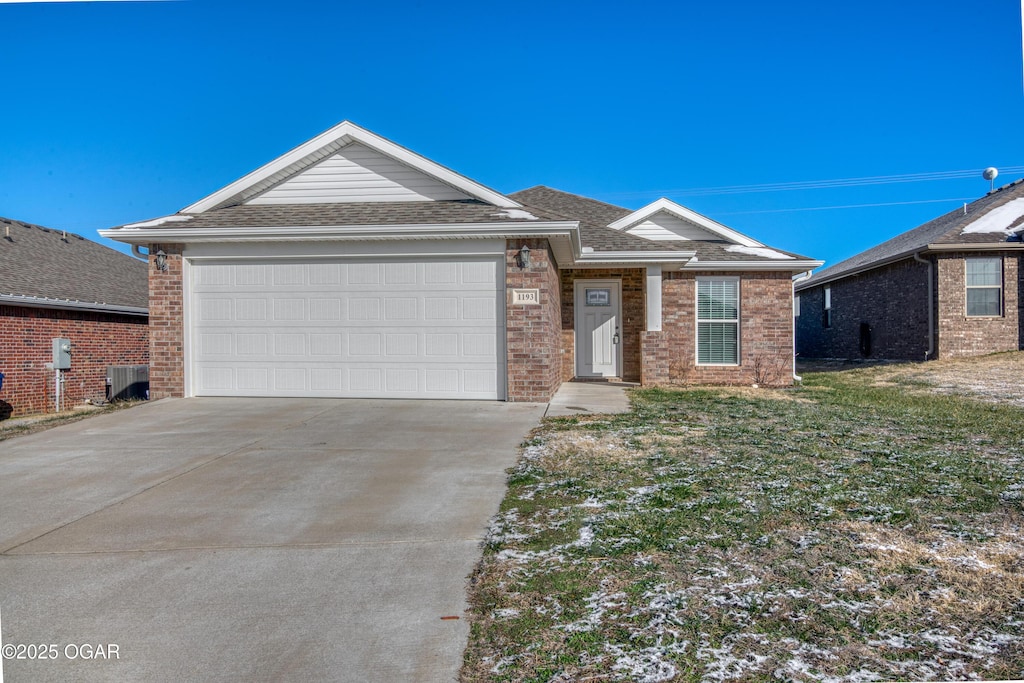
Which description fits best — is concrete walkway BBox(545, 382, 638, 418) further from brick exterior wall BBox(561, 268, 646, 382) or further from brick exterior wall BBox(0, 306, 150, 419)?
brick exterior wall BBox(0, 306, 150, 419)

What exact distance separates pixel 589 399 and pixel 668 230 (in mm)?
Answer: 6348

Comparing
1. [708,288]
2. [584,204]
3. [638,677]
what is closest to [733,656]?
[638,677]

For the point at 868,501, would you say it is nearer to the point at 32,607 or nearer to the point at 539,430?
the point at 539,430

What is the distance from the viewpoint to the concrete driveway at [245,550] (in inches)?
113

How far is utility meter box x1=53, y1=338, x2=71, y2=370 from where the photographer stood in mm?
13133

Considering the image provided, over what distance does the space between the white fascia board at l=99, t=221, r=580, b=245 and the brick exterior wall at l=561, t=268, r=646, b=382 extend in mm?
3657

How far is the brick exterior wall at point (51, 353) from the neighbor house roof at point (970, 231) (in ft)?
68.0

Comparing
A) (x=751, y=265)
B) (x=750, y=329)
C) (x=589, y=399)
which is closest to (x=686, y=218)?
(x=751, y=265)

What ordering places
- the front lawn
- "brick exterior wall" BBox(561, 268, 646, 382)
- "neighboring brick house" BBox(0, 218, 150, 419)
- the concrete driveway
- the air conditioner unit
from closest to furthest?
1. the front lawn
2. the concrete driveway
3. "neighboring brick house" BBox(0, 218, 150, 419)
4. "brick exterior wall" BBox(561, 268, 646, 382)
5. the air conditioner unit

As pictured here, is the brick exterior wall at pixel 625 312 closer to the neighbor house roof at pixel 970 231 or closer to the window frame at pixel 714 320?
the window frame at pixel 714 320

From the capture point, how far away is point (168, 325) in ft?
34.4

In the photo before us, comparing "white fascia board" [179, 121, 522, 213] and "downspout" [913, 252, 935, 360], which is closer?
"white fascia board" [179, 121, 522, 213]

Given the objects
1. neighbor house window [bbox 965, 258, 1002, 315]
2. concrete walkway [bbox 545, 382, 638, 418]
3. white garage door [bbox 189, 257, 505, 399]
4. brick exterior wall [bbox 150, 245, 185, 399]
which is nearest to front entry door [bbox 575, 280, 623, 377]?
concrete walkway [bbox 545, 382, 638, 418]

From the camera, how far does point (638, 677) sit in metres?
2.56
